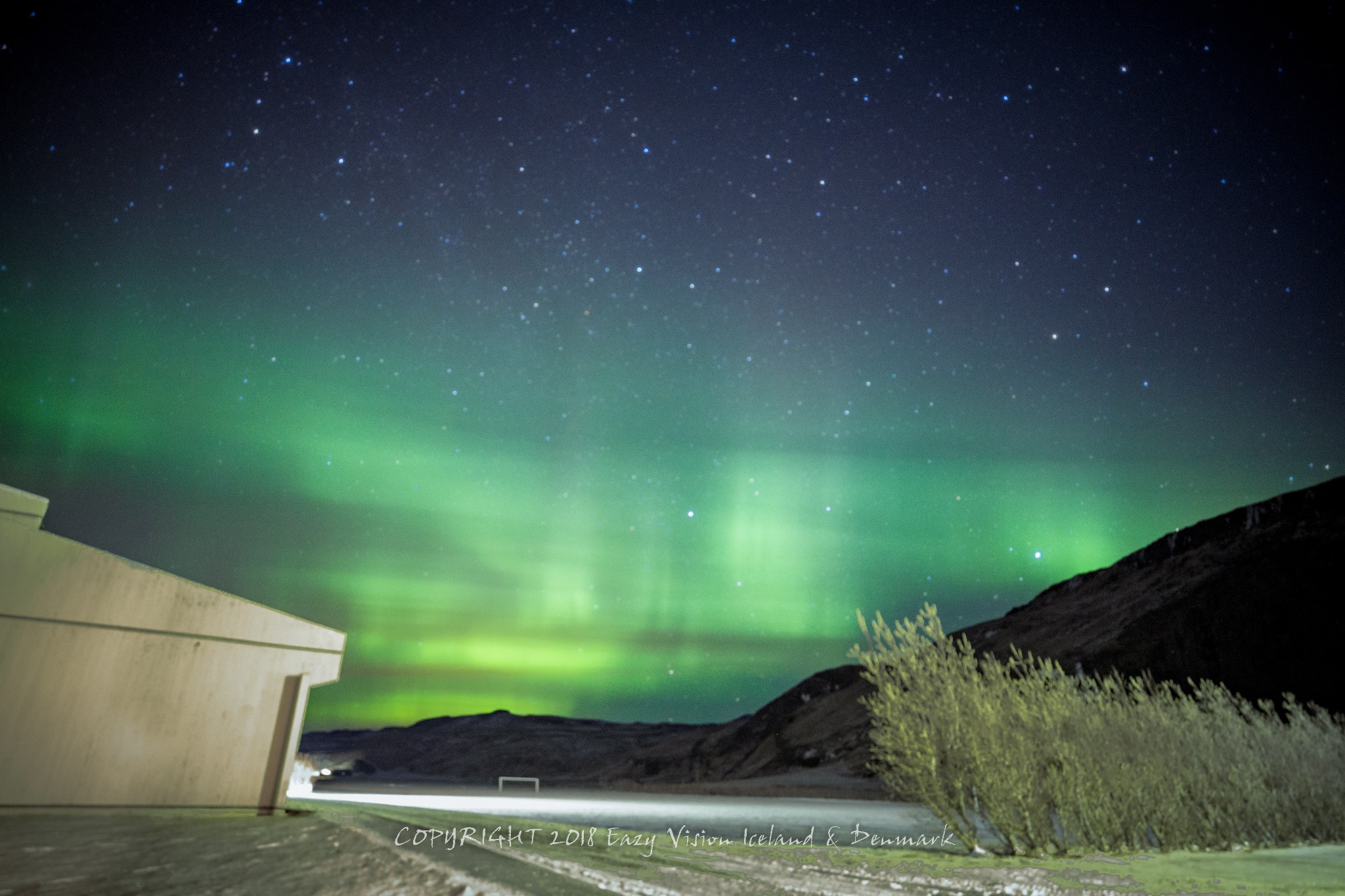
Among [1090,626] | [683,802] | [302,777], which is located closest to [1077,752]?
[683,802]

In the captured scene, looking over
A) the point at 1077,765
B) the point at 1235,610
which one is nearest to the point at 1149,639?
the point at 1235,610

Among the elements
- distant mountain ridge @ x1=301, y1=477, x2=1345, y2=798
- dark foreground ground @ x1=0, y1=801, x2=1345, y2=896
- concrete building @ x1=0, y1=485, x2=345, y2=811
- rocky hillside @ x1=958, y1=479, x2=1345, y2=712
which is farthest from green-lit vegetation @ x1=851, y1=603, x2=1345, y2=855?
rocky hillside @ x1=958, y1=479, x2=1345, y2=712

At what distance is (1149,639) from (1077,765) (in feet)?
147

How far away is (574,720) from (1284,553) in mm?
112639

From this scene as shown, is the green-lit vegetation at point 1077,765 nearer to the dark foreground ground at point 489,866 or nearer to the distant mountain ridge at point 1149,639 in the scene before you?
the dark foreground ground at point 489,866

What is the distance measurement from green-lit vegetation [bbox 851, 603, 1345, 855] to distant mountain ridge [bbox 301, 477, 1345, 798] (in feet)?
64.7

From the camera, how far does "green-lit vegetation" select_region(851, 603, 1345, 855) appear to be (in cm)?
865

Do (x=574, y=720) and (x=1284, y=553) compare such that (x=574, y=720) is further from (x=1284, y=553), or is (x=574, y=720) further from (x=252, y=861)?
(x=252, y=861)

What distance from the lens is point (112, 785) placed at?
29.5ft

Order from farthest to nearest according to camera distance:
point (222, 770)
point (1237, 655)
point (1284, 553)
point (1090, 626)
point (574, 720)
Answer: point (574, 720) < point (1090, 626) < point (1284, 553) < point (1237, 655) < point (222, 770)

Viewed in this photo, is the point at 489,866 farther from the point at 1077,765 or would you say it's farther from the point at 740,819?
the point at 740,819

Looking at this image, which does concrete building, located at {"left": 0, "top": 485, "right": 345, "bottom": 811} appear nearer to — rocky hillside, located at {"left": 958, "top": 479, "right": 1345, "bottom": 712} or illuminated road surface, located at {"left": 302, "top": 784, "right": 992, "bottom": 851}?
illuminated road surface, located at {"left": 302, "top": 784, "right": 992, "bottom": 851}

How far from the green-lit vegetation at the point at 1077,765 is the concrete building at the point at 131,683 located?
295 inches

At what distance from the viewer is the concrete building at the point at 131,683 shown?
852 centimetres
